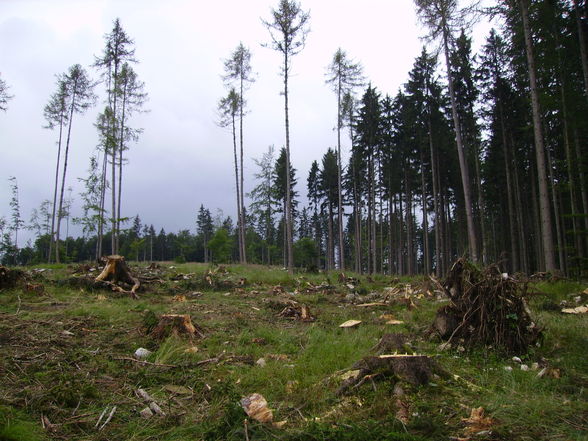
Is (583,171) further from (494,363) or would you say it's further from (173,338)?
(173,338)

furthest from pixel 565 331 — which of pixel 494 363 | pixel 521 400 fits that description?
pixel 521 400

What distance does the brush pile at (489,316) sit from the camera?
4.47 metres

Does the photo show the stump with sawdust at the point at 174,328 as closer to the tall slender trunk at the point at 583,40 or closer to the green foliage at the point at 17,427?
the green foliage at the point at 17,427

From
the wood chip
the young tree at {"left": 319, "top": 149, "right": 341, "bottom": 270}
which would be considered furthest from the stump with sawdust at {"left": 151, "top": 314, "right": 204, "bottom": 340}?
the young tree at {"left": 319, "top": 149, "right": 341, "bottom": 270}

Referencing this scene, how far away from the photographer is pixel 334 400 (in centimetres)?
307

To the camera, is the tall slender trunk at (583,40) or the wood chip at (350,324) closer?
the wood chip at (350,324)

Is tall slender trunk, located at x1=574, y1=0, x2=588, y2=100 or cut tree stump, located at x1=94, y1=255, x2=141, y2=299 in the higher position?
tall slender trunk, located at x1=574, y1=0, x2=588, y2=100

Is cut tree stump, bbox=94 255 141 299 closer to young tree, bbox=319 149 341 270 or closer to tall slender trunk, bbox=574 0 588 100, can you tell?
tall slender trunk, bbox=574 0 588 100

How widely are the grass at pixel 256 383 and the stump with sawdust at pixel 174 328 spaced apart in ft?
0.53

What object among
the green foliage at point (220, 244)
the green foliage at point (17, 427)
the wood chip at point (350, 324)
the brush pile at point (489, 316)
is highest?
the green foliage at point (220, 244)

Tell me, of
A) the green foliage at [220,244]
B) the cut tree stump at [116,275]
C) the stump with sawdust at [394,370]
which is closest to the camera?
the stump with sawdust at [394,370]

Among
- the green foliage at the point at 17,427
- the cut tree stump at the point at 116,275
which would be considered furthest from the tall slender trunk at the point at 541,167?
the cut tree stump at the point at 116,275

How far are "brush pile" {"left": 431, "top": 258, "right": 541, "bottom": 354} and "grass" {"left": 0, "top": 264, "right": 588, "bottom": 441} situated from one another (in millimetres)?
242

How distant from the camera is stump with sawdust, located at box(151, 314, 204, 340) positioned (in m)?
5.17
